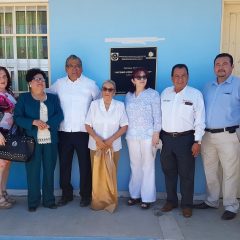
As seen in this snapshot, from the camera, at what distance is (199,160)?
485 centimetres

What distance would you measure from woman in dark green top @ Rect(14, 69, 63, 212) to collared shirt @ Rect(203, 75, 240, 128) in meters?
1.88

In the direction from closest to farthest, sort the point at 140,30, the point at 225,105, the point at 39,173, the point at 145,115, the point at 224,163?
the point at 225,105, the point at 224,163, the point at 145,115, the point at 39,173, the point at 140,30

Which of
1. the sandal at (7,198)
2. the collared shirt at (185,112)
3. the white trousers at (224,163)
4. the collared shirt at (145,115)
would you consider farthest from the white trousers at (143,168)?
the sandal at (7,198)

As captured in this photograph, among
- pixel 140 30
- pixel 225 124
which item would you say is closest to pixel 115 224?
pixel 225 124

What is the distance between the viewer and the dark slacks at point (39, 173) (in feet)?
14.3

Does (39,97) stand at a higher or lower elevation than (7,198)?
higher

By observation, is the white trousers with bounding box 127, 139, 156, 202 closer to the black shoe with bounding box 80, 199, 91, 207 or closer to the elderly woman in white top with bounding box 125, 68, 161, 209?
the elderly woman in white top with bounding box 125, 68, 161, 209

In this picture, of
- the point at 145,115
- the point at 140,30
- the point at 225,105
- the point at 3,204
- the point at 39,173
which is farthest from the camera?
the point at 140,30

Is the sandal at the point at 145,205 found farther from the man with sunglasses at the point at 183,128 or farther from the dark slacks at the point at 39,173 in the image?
the dark slacks at the point at 39,173

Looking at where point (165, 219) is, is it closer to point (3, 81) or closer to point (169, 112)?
point (169, 112)

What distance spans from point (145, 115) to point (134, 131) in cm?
25

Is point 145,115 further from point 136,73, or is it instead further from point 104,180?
point 104,180

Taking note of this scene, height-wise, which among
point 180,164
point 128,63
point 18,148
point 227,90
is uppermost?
point 128,63

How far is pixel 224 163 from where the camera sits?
Answer: 4207 millimetres
